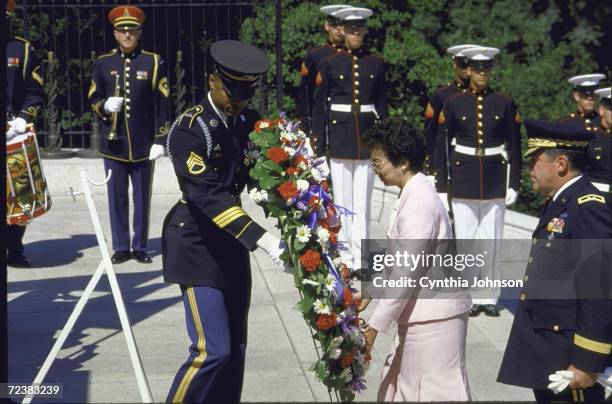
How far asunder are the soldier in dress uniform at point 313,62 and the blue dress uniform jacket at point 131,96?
1255 mm

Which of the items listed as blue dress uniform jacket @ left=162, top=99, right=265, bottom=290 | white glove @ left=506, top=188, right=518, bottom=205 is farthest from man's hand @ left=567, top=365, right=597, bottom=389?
white glove @ left=506, top=188, right=518, bottom=205

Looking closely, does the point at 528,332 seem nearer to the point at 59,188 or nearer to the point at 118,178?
the point at 118,178

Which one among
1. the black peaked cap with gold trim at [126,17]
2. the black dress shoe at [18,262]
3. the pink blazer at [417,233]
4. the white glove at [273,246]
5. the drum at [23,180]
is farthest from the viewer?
the black peaked cap with gold trim at [126,17]

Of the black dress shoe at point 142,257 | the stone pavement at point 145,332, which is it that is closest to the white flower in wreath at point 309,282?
the stone pavement at point 145,332

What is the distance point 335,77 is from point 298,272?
4.59 meters

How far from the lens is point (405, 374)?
5488mm

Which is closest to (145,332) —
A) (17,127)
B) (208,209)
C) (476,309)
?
(17,127)

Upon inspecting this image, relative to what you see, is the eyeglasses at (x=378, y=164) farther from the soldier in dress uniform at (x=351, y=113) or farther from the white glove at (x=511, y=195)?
the soldier in dress uniform at (x=351, y=113)

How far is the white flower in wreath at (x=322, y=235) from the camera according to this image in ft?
18.9

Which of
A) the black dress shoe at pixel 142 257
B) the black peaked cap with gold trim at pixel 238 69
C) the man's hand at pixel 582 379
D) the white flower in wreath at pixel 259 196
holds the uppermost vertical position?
the black peaked cap with gold trim at pixel 238 69

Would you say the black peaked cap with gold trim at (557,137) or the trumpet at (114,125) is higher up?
the black peaked cap with gold trim at (557,137)

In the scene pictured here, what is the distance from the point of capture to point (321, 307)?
5707mm

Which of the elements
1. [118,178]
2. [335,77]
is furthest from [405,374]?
[118,178]

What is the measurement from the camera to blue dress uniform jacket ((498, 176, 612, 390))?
16.3ft
